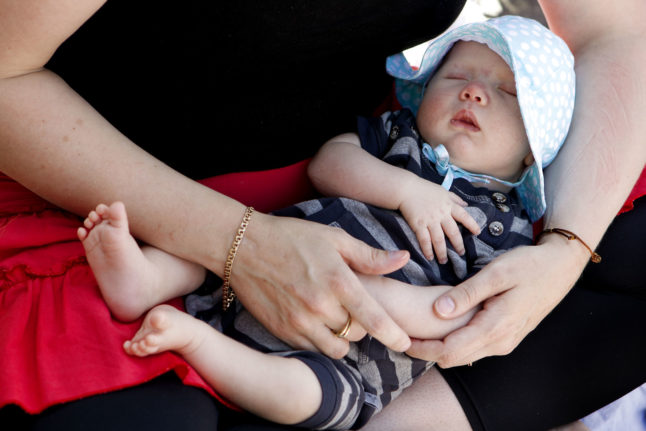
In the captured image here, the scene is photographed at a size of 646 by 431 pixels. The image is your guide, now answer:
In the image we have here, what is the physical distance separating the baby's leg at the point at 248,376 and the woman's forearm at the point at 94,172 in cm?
16

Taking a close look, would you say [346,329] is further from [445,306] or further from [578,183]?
[578,183]

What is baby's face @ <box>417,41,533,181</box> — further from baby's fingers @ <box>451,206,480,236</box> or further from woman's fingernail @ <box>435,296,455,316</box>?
woman's fingernail @ <box>435,296,455,316</box>

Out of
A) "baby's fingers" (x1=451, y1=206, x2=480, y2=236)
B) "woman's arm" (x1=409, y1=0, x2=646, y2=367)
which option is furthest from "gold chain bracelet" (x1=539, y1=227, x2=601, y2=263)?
"baby's fingers" (x1=451, y1=206, x2=480, y2=236)

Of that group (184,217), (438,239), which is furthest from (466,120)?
(184,217)

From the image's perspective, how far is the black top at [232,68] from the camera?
1.06 meters

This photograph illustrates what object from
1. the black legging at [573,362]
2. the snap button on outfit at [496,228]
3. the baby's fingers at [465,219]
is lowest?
the black legging at [573,362]

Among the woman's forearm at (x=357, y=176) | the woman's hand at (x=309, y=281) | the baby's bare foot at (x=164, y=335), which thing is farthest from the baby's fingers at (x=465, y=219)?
the baby's bare foot at (x=164, y=335)

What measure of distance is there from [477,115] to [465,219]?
24 cm

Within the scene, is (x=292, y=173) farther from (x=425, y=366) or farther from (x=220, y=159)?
(x=425, y=366)

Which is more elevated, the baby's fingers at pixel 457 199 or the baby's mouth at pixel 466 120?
the baby's mouth at pixel 466 120

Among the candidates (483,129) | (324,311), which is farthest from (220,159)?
(483,129)

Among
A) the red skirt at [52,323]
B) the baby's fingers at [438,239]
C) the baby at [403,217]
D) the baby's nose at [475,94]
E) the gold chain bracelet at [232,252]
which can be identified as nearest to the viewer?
the red skirt at [52,323]

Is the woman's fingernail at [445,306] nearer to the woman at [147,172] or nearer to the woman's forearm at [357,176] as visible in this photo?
the woman at [147,172]

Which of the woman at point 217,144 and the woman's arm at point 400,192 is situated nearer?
the woman at point 217,144
